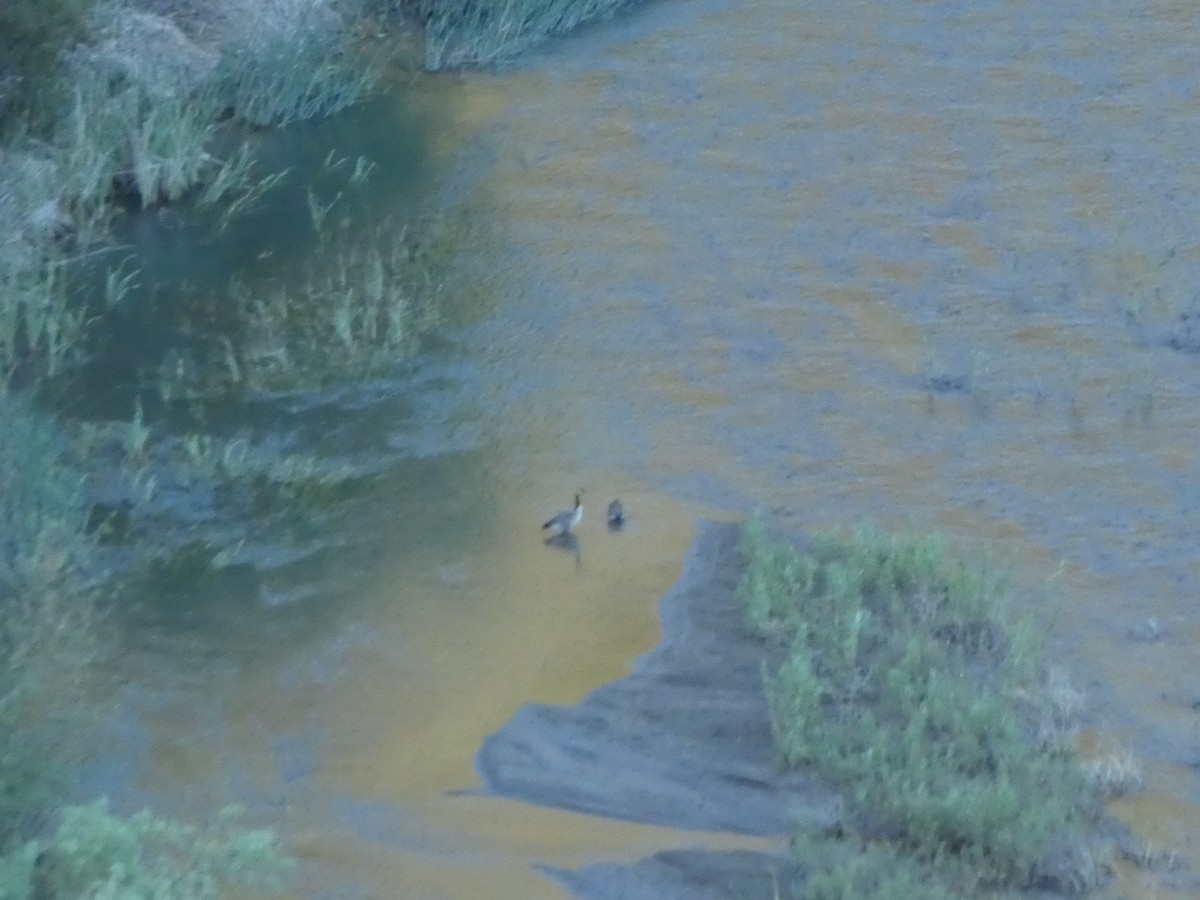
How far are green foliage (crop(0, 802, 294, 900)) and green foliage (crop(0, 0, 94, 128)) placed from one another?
7.29m

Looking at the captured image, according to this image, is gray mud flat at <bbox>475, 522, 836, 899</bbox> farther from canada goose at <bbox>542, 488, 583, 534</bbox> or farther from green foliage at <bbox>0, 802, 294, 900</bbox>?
green foliage at <bbox>0, 802, 294, 900</bbox>

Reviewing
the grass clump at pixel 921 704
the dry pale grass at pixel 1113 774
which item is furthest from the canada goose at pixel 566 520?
the dry pale grass at pixel 1113 774

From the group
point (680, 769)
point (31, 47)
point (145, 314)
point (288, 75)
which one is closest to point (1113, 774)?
point (680, 769)

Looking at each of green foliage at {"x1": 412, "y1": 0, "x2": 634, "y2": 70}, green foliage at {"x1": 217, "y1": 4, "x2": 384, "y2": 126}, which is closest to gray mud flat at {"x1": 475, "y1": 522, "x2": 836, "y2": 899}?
green foliage at {"x1": 217, "y1": 4, "x2": 384, "y2": 126}

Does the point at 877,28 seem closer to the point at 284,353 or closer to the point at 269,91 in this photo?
the point at 269,91

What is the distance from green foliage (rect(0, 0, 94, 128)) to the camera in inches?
462

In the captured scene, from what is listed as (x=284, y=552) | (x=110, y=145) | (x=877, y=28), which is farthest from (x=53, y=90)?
(x=877, y=28)

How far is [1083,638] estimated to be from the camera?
832 centimetres

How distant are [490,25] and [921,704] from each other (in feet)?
31.3

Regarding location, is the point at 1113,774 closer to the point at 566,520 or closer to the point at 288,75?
the point at 566,520

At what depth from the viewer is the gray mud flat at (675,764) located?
6703 mm

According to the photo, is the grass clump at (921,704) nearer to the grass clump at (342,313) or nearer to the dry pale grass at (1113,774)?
the dry pale grass at (1113,774)

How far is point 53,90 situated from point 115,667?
18.5 ft

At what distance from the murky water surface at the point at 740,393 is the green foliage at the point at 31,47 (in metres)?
2.92
